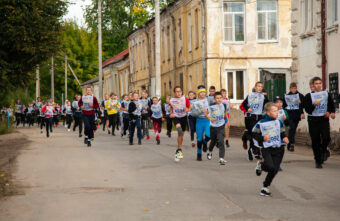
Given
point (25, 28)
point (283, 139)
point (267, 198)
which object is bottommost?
point (267, 198)

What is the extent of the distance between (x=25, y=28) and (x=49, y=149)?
242 inches

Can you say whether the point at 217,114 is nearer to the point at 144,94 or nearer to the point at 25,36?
the point at 144,94

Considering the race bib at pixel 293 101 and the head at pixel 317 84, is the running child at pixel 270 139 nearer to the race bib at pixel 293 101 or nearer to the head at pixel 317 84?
the head at pixel 317 84

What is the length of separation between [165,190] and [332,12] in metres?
12.5

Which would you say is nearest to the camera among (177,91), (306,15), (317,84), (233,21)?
(317,84)

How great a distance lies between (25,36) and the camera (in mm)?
23328

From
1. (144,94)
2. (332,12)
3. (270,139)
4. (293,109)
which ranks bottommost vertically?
(270,139)

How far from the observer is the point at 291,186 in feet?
33.6

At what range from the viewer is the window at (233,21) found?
35.0 meters

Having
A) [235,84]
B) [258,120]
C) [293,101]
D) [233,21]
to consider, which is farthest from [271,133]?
[233,21]

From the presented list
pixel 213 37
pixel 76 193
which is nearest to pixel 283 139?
pixel 76 193

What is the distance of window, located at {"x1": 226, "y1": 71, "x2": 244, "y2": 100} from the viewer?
3516cm

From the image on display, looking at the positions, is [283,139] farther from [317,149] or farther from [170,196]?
[317,149]

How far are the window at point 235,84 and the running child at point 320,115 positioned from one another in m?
21.6
